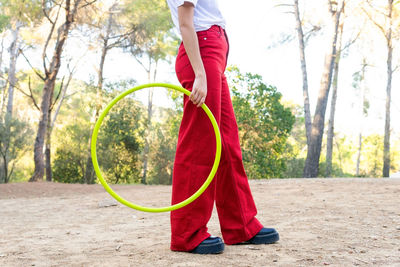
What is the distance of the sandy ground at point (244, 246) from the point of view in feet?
6.92

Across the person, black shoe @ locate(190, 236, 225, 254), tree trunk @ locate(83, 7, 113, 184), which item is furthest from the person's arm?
tree trunk @ locate(83, 7, 113, 184)

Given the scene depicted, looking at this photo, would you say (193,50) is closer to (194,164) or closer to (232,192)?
(194,164)

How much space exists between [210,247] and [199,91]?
81 centimetres

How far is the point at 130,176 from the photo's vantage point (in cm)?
1523

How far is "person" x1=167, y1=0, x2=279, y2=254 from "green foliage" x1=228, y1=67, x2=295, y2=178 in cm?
872

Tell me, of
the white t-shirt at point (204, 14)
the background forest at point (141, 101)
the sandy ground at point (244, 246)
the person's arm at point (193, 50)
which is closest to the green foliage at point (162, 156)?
the background forest at point (141, 101)

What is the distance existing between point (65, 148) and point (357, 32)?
11.6 m

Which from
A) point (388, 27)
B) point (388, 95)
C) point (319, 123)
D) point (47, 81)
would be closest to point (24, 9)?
point (47, 81)

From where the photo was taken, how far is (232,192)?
2340 millimetres

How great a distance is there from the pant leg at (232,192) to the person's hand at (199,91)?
0.28 meters

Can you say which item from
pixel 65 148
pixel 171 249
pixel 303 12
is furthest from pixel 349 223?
pixel 65 148

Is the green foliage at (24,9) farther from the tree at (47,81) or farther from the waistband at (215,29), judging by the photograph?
the waistband at (215,29)

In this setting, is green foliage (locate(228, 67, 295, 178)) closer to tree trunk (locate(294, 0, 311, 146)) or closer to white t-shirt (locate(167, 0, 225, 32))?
tree trunk (locate(294, 0, 311, 146))

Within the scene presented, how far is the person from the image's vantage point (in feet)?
6.95
